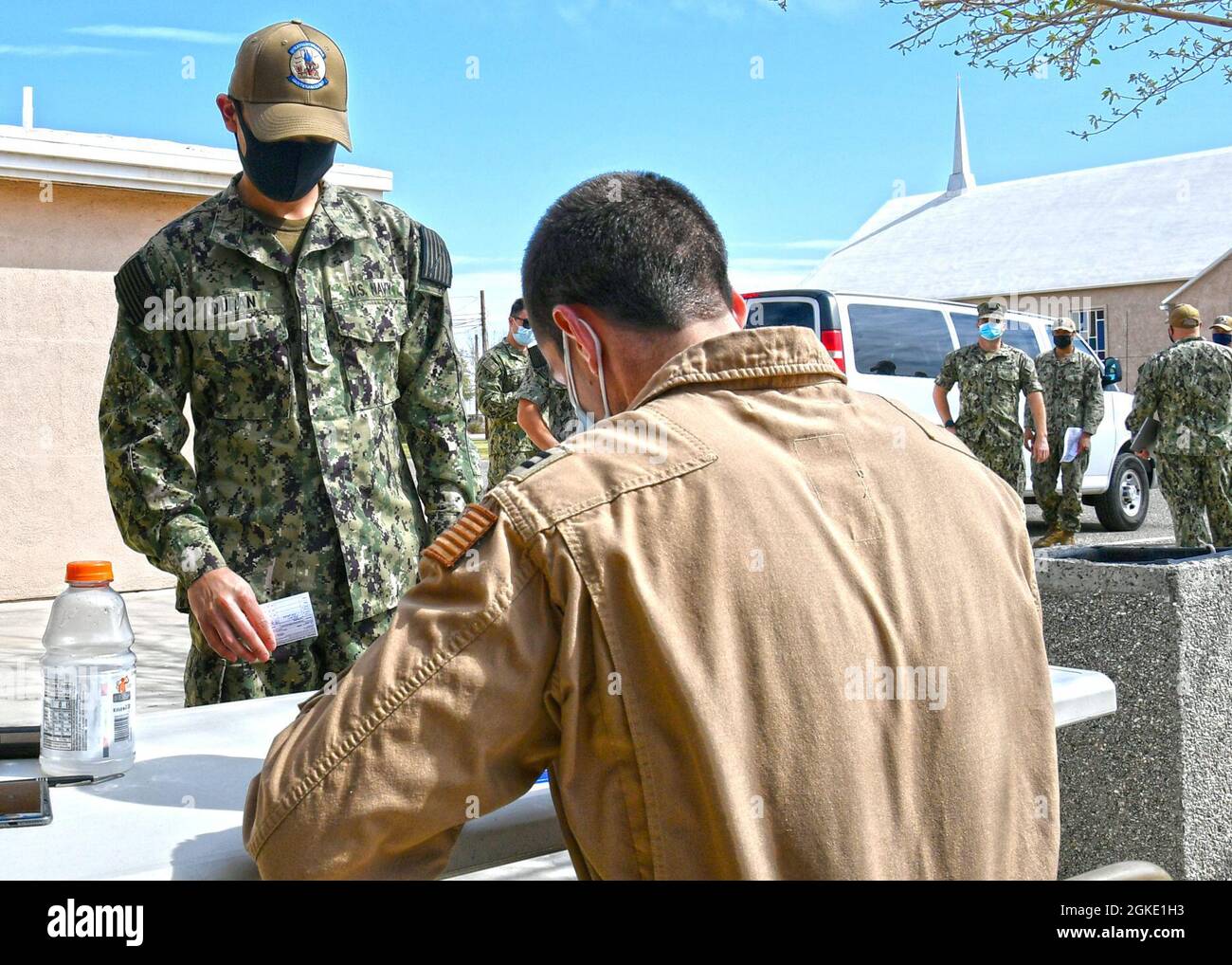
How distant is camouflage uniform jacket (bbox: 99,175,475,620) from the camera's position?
8.53 ft

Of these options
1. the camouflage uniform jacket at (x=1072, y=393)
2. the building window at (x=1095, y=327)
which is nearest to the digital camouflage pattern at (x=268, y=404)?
the camouflage uniform jacket at (x=1072, y=393)

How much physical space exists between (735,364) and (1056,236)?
4114 centimetres

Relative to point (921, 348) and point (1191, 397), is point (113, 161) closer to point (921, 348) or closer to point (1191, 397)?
point (921, 348)

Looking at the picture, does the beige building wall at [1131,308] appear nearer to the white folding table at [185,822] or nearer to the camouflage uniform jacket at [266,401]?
the camouflage uniform jacket at [266,401]

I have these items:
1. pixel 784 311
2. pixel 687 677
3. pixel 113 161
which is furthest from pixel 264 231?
pixel 784 311

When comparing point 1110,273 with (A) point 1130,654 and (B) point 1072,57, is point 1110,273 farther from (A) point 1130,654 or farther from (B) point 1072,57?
(A) point 1130,654

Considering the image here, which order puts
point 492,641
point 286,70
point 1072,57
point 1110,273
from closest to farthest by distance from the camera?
point 492,641 → point 286,70 → point 1072,57 → point 1110,273

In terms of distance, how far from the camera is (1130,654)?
3.67m

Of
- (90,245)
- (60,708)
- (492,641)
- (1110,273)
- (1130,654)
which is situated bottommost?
(1130,654)

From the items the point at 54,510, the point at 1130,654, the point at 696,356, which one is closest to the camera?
the point at 696,356

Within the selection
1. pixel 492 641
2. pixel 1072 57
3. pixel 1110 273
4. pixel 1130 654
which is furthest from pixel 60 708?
pixel 1110 273

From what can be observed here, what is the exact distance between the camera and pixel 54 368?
29.5 feet

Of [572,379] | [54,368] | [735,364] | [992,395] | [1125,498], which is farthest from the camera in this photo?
[1125,498]
